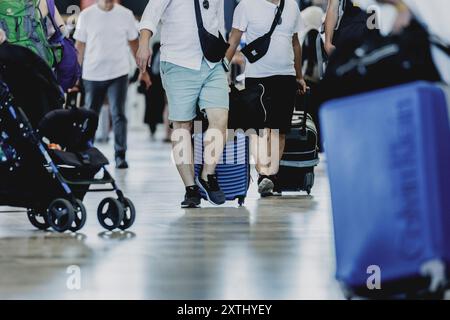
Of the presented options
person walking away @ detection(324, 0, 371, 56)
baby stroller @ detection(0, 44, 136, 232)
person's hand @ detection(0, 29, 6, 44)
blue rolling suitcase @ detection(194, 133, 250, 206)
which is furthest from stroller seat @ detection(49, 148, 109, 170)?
person walking away @ detection(324, 0, 371, 56)

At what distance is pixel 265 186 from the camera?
8.54 meters

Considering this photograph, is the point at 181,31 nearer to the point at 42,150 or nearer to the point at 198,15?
the point at 198,15

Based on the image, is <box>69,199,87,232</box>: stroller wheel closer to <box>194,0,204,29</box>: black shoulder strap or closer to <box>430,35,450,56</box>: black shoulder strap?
<box>194,0,204,29</box>: black shoulder strap

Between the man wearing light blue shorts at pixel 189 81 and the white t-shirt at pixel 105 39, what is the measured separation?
4113mm

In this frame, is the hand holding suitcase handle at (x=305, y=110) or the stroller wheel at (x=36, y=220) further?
the hand holding suitcase handle at (x=305, y=110)

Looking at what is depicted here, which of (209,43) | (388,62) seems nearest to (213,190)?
(209,43)

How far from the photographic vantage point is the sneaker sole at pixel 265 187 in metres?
8.54

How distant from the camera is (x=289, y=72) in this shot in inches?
337

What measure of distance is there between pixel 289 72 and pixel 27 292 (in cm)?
462

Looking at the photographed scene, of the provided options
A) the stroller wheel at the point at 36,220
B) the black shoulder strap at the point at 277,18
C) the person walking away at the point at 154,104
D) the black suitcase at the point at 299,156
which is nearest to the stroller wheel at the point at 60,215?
the stroller wheel at the point at 36,220

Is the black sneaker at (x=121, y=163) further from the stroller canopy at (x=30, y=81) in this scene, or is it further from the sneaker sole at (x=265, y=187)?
the stroller canopy at (x=30, y=81)

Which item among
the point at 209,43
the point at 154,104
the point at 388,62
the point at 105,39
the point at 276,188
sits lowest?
the point at 276,188

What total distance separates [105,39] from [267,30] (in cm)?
357

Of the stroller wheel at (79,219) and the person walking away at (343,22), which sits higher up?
the person walking away at (343,22)
